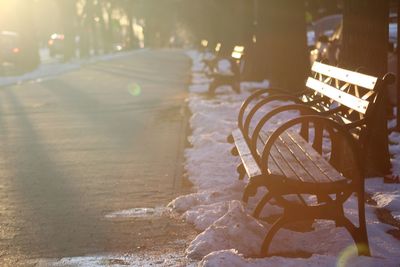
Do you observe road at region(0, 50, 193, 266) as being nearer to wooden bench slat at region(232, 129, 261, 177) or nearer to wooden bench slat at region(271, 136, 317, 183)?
wooden bench slat at region(232, 129, 261, 177)

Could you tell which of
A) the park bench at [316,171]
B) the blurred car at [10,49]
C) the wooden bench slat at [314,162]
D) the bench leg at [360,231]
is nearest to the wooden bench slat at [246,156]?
the park bench at [316,171]

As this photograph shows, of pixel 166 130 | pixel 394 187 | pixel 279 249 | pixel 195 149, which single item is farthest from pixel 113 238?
pixel 166 130

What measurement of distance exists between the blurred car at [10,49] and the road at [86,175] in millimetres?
17040

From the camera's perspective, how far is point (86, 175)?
8008mm

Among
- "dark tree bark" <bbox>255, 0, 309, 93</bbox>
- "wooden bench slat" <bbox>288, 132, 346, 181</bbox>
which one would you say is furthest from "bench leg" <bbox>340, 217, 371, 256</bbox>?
"dark tree bark" <bbox>255, 0, 309, 93</bbox>

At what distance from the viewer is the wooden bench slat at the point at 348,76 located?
5.08m

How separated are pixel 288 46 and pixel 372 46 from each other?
8002 mm

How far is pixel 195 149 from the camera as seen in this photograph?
30.3ft

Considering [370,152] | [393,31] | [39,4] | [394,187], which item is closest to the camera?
[394,187]

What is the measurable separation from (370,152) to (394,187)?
72cm

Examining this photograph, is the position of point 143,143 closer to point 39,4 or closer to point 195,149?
point 195,149

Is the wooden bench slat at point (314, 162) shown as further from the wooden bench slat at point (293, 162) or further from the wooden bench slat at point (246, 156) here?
the wooden bench slat at point (246, 156)

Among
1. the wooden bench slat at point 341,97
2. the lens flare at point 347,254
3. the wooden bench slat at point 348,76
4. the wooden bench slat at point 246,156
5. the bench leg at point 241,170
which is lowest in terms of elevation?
the bench leg at point 241,170

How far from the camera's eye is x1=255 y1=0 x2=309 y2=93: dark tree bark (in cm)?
1531
